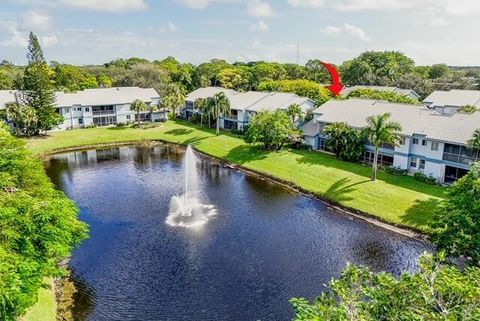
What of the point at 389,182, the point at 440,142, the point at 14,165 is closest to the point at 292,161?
the point at 389,182

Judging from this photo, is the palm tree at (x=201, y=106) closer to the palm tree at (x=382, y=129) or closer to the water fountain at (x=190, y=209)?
the water fountain at (x=190, y=209)

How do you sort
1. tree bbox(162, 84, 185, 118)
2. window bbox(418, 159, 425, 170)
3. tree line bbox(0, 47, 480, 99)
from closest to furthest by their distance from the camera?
window bbox(418, 159, 425, 170), tree bbox(162, 84, 185, 118), tree line bbox(0, 47, 480, 99)

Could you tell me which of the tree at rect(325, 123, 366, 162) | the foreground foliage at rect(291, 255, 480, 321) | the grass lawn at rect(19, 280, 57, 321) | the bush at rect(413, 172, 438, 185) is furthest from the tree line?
the foreground foliage at rect(291, 255, 480, 321)

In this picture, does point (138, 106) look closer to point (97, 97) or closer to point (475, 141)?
point (97, 97)

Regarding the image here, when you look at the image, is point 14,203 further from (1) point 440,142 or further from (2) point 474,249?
(1) point 440,142

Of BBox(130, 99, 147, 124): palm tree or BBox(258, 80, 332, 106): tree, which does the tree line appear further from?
BBox(130, 99, 147, 124): palm tree

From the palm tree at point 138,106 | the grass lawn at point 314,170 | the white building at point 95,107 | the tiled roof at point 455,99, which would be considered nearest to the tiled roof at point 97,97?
the white building at point 95,107
